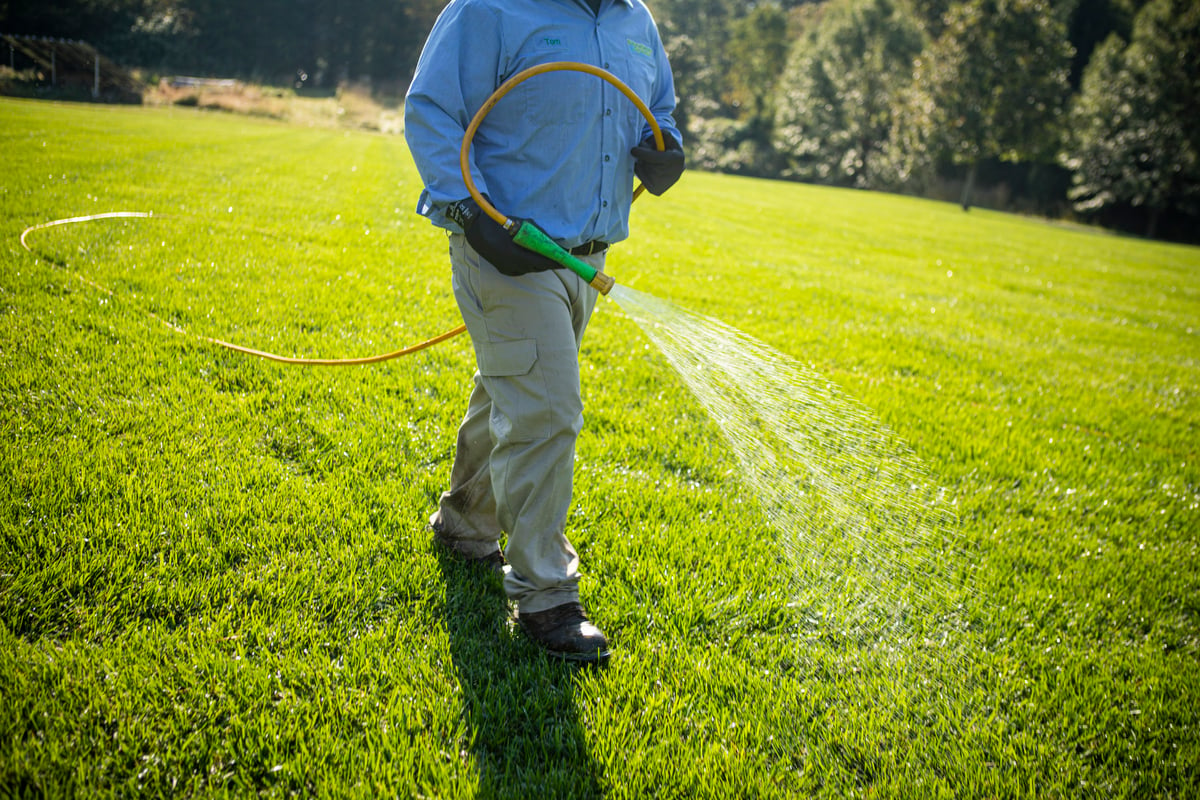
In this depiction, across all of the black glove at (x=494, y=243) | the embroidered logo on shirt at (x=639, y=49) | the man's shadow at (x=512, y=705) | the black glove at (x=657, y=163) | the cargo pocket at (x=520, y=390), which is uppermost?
the embroidered logo on shirt at (x=639, y=49)

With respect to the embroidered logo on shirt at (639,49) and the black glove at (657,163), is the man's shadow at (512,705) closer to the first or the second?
the black glove at (657,163)

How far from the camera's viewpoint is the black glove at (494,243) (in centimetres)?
236

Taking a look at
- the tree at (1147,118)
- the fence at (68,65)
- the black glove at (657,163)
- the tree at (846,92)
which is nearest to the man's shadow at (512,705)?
the black glove at (657,163)

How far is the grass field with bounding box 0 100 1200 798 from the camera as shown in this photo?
2.17 meters

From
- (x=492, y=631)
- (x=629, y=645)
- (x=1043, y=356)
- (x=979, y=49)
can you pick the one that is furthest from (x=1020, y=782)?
(x=979, y=49)

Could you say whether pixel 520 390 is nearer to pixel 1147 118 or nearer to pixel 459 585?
pixel 459 585

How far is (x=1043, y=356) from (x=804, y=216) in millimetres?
14957

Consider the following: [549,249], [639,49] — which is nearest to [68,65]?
[639,49]

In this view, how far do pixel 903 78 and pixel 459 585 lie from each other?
186 feet

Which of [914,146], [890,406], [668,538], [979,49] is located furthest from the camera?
[914,146]

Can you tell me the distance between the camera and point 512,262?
2383 millimetres

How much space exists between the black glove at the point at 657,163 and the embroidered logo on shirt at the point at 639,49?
311mm

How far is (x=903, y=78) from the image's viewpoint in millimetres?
50094

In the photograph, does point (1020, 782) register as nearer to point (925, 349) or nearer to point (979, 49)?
point (925, 349)
